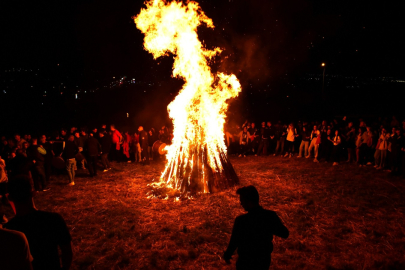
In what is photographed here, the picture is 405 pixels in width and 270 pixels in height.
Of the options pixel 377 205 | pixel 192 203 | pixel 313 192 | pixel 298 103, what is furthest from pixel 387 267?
pixel 298 103

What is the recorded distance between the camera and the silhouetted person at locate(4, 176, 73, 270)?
2.46 m

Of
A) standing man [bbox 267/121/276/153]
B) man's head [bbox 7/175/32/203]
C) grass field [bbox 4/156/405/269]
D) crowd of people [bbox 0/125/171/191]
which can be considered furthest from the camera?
standing man [bbox 267/121/276/153]

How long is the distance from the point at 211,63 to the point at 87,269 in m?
8.14

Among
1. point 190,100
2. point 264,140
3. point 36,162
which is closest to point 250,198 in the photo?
point 190,100

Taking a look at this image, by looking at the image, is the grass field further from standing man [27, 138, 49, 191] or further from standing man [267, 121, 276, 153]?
standing man [267, 121, 276, 153]

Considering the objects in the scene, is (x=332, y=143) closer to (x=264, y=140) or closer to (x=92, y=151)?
(x=264, y=140)

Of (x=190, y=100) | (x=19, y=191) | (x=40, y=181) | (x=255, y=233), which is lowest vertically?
(x=40, y=181)

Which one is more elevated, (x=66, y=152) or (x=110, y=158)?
(x=66, y=152)

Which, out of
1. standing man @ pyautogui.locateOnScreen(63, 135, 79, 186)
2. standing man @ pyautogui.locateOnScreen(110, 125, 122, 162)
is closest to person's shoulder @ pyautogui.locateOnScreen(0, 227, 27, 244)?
standing man @ pyautogui.locateOnScreen(63, 135, 79, 186)

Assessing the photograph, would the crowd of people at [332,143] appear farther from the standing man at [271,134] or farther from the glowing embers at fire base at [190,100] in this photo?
the glowing embers at fire base at [190,100]

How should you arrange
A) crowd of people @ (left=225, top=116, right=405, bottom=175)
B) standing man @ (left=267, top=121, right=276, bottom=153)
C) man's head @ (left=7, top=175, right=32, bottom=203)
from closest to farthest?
man's head @ (left=7, top=175, right=32, bottom=203) → crowd of people @ (left=225, top=116, right=405, bottom=175) → standing man @ (left=267, top=121, right=276, bottom=153)

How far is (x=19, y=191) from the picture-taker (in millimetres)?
2467

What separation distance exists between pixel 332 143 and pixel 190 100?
27.7ft

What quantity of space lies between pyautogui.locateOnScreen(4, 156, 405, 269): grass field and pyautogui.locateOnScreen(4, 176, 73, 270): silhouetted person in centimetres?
260
